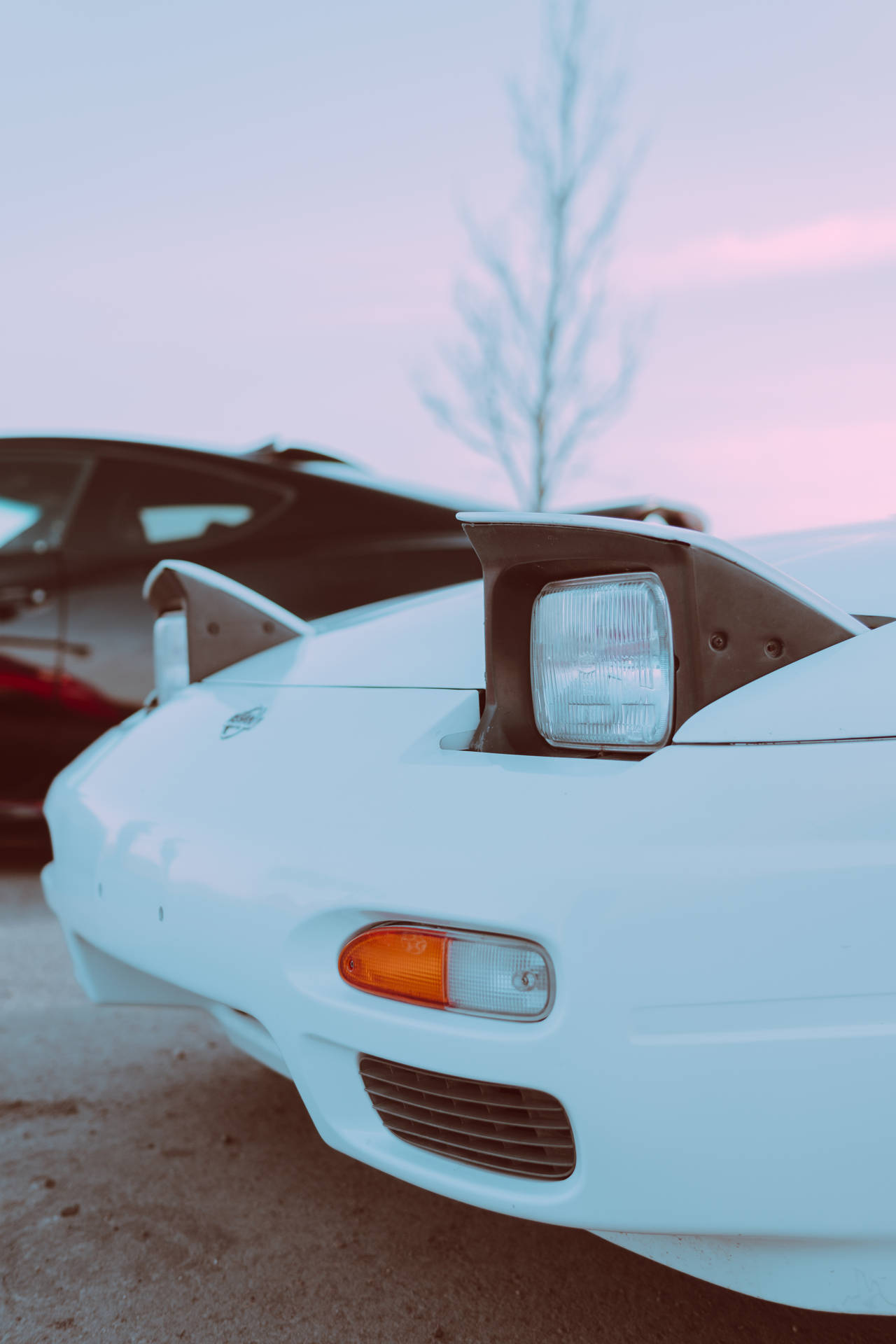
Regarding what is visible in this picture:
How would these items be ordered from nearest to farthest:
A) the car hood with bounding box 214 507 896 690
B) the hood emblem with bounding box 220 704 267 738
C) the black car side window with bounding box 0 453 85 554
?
the car hood with bounding box 214 507 896 690
the hood emblem with bounding box 220 704 267 738
the black car side window with bounding box 0 453 85 554

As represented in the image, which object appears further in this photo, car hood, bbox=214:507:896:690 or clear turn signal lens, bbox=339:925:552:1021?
car hood, bbox=214:507:896:690

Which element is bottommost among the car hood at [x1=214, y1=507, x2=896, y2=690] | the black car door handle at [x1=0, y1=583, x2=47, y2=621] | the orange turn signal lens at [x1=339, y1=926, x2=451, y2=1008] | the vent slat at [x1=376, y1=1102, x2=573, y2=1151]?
the vent slat at [x1=376, y1=1102, x2=573, y2=1151]

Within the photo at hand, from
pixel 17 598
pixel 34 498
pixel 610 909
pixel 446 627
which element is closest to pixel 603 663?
pixel 610 909

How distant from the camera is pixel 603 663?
116 centimetres

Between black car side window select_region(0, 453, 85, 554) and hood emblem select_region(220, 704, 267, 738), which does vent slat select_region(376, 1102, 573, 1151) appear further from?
→ black car side window select_region(0, 453, 85, 554)

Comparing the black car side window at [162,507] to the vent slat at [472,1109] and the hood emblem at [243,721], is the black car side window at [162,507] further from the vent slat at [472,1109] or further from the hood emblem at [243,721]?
the vent slat at [472,1109]

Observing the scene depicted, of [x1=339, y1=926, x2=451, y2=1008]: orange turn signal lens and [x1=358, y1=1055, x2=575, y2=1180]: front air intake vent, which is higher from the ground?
[x1=339, y1=926, x2=451, y2=1008]: orange turn signal lens

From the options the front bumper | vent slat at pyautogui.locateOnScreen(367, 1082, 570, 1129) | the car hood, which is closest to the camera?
the front bumper

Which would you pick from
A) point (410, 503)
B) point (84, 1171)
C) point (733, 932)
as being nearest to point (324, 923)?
point (733, 932)

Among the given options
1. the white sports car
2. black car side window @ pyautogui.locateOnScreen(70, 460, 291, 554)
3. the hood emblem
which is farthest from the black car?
the white sports car

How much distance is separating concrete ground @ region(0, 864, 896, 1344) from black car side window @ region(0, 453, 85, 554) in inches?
75.3

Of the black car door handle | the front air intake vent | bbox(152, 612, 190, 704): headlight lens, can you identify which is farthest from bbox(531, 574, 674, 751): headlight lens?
the black car door handle

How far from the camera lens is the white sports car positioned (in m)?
0.96

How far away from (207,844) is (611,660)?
54cm
